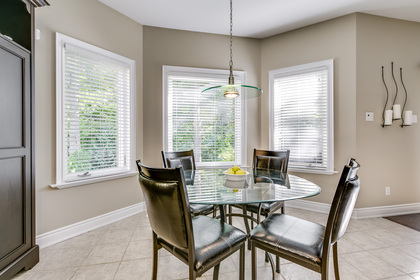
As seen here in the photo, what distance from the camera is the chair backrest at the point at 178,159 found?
240cm

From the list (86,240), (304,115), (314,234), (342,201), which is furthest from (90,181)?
(304,115)

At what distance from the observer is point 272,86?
138 inches

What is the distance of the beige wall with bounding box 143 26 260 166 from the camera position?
10.5ft

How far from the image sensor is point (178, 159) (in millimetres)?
2549

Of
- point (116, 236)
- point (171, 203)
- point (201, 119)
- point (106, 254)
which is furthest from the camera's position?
point (201, 119)

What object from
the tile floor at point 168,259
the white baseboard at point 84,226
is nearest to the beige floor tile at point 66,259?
the tile floor at point 168,259

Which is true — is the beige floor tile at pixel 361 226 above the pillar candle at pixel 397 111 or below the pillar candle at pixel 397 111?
below

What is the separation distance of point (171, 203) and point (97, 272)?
1.26m

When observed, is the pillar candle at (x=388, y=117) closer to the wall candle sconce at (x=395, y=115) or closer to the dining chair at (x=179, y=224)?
the wall candle sconce at (x=395, y=115)

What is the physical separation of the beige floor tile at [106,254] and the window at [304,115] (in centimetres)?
A: 267

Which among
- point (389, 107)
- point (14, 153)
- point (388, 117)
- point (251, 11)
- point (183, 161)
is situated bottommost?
point (183, 161)

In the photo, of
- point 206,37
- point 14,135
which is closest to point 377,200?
point 206,37

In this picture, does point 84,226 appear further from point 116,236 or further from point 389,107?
point 389,107

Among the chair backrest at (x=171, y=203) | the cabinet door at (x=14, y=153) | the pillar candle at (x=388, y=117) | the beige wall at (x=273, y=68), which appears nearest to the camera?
the chair backrest at (x=171, y=203)
